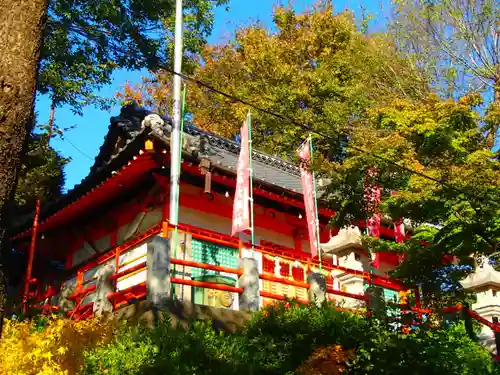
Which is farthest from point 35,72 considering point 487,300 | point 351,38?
point 351,38

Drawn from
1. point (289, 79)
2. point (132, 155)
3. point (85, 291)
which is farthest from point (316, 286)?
point (289, 79)

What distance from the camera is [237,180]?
38.0 feet

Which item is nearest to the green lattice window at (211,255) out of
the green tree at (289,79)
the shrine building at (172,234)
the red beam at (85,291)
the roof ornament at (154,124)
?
the shrine building at (172,234)

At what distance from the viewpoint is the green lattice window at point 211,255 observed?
1206cm

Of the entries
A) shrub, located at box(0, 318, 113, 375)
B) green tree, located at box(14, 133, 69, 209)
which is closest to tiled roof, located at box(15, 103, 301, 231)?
green tree, located at box(14, 133, 69, 209)

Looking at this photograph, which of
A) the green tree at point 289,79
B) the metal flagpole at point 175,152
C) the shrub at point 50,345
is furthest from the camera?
the green tree at point 289,79

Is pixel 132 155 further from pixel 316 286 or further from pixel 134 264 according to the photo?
pixel 316 286

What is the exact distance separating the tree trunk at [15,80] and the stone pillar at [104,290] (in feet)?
18.2

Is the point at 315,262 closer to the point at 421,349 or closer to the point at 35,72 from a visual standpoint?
the point at 421,349

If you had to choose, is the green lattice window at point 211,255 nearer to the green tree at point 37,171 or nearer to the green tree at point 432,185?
the green tree at point 432,185

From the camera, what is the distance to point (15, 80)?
3711 millimetres

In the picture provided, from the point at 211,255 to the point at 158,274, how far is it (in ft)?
14.7

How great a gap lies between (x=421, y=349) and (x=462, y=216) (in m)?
3.33

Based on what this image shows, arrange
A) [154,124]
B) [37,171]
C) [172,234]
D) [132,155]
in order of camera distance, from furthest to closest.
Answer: [37,171]
[132,155]
[154,124]
[172,234]
